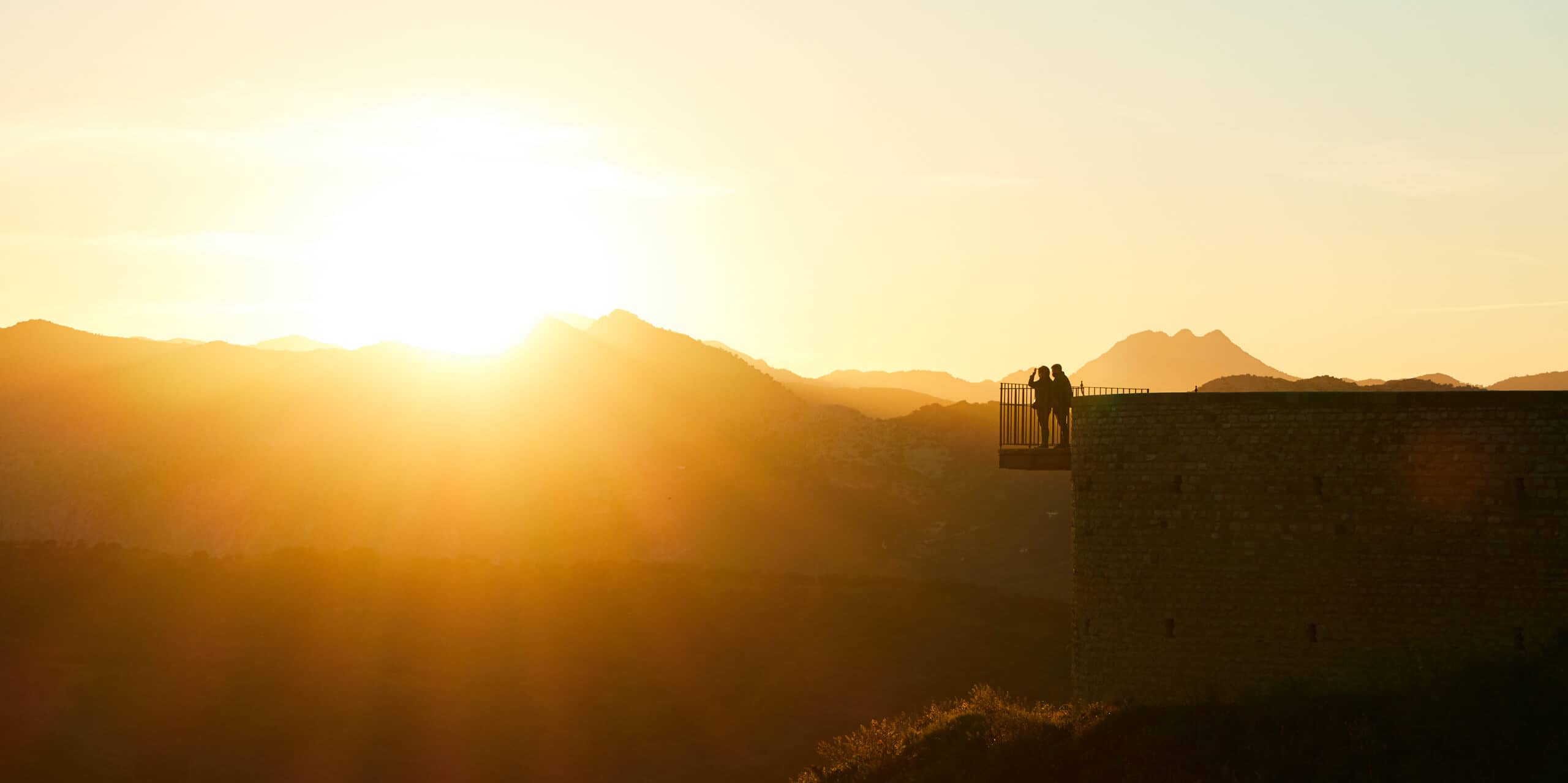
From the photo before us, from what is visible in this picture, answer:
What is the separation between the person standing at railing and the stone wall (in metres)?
2.06

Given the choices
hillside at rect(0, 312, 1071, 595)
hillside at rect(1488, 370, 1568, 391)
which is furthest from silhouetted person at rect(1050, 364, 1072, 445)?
hillside at rect(1488, 370, 1568, 391)

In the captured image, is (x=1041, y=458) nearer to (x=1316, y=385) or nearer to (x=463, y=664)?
(x=463, y=664)

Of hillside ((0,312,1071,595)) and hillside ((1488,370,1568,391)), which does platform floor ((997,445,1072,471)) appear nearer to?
hillside ((0,312,1071,595))

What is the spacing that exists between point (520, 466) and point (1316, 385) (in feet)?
162

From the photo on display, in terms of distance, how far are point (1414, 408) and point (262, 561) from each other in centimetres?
6171

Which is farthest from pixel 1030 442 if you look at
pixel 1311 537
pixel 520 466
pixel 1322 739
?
pixel 520 466

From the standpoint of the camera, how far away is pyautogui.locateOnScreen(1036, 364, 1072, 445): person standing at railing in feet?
76.3

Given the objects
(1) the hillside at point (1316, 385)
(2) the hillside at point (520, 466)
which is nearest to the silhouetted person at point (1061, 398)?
(1) the hillside at point (1316, 385)

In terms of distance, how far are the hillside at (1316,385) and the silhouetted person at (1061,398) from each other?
109 feet

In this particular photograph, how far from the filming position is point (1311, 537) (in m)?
18.9

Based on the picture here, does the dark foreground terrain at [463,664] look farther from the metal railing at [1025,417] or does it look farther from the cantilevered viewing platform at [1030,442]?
the cantilevered viewing platform at [1030,442]

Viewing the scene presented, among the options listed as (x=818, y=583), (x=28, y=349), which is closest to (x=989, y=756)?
(x=818, y=583)

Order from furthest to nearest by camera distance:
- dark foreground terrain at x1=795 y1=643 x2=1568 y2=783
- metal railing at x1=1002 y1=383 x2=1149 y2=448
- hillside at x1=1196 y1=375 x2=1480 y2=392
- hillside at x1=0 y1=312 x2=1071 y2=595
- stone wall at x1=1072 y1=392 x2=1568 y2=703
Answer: hillside at x1=0 y1=312 x2=1071 y2=595, hillside at x1=1196 y1=375 x2=1480 y2=392, metal railing at x1=1002 y1=383 x2=1149 y2=448, stone wall at x1=1072 y1=392 x2=1568 y2=703, dark foreground terrain at x1=795 y1=643 x2=1568 y2=783

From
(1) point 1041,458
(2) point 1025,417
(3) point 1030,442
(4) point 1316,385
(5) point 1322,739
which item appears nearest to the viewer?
(5) point 1322,739
